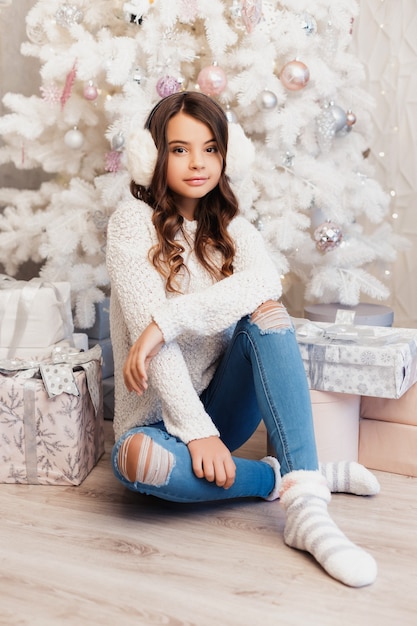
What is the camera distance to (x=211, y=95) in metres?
2.01

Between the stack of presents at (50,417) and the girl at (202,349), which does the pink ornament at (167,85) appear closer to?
the girl at (202,349)

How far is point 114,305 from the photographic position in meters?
1.54

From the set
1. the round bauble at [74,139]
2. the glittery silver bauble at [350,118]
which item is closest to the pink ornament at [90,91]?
the round bauble at [74,139]

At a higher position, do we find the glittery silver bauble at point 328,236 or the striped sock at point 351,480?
the glittery silver bauble at point 328,236

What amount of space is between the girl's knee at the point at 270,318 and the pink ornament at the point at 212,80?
801 mm

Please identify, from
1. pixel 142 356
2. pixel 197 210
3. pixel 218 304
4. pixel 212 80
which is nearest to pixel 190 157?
pixel 197 210

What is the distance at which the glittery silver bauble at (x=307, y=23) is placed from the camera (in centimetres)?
200

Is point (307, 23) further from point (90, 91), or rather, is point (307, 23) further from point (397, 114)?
point (397, 114)

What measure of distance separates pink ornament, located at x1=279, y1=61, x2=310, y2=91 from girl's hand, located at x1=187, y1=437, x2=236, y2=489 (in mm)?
1120

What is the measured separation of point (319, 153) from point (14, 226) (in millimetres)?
988

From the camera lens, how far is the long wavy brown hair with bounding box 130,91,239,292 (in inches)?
57.7

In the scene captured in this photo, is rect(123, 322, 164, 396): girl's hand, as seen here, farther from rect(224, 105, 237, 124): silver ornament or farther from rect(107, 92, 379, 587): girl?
rect(224, 105, 237, 124): silver ornament

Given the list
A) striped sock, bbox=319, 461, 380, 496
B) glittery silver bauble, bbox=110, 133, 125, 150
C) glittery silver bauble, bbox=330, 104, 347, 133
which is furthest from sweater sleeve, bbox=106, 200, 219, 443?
glittery silver bauble, bbox=330, 104, 347, 133

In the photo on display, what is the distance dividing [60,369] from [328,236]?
3.04 ft
